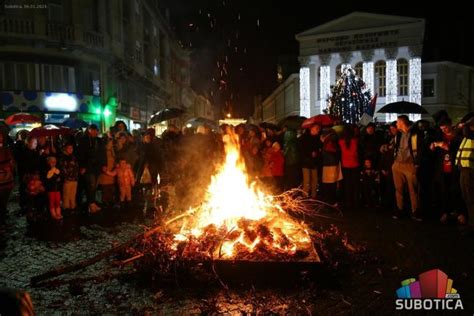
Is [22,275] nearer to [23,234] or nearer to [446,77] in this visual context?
[23,234]

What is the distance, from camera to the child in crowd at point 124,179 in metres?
10.5

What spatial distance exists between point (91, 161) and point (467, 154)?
854 centimetres

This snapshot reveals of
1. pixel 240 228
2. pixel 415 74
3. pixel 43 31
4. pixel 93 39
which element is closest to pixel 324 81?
pixel 415 74

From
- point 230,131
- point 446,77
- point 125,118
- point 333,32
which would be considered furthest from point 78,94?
point 446,77

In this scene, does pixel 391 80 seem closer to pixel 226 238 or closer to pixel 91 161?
pixel 91 161

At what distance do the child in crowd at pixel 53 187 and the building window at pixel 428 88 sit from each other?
46.4 metres

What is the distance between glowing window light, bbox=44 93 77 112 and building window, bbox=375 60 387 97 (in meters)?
34.4

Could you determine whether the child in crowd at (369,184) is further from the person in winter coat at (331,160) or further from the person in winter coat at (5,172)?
the person in winter coat at (5,172)

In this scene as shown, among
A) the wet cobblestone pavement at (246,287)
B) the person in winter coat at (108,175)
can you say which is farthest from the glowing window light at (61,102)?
the wet cobblestone pavement at (246,287)

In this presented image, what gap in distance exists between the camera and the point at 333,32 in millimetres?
45094

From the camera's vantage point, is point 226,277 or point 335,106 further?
point 335,106

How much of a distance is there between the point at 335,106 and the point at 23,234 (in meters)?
24.7

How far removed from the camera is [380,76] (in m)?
44.9

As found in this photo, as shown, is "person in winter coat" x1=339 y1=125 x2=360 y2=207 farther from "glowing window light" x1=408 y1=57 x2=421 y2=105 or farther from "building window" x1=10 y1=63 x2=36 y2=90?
"glowing window light" x1=408 y1=57 x2=421 y2=105
